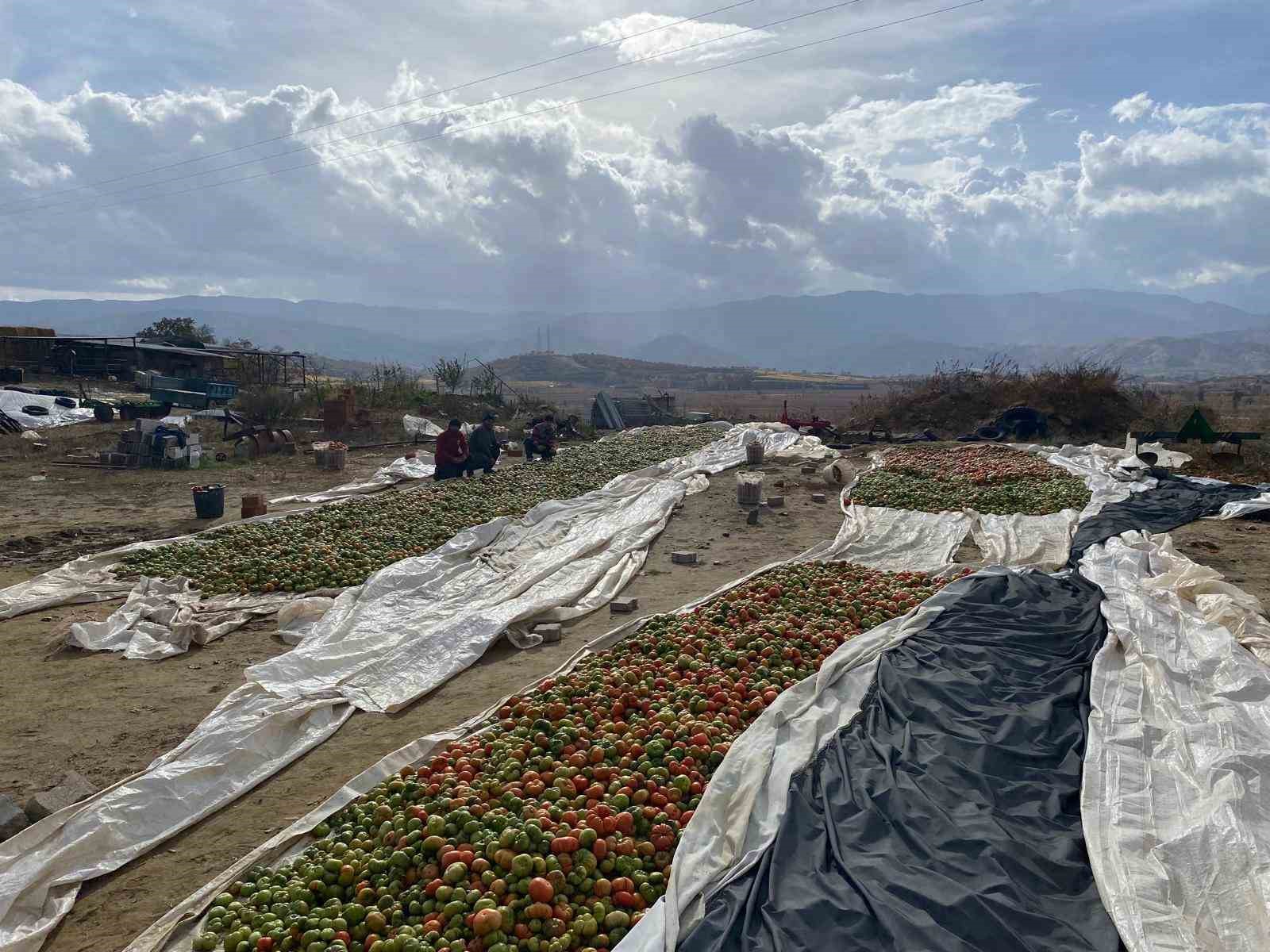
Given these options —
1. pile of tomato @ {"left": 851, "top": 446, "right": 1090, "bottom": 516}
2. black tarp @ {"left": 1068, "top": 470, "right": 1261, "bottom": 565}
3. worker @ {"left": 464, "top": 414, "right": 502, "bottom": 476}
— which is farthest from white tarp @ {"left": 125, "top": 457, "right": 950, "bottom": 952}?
worker @ {"left": 464, "top": 414, "right": 502, "bottom": 476}

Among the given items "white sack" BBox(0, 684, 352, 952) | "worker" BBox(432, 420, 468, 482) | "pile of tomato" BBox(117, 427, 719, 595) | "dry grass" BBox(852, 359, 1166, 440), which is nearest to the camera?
"white sack" BBox(0, 684, 352, 952)

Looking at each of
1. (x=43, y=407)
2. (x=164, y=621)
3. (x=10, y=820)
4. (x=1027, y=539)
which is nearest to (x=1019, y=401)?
(x=1027, y=539)

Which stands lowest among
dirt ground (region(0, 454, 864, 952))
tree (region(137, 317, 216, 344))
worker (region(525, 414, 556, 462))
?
dirt ground (region(0, 454, 864, 952))

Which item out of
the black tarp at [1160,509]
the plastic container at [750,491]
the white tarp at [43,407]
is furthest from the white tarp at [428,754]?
the white tarp at [43,407]

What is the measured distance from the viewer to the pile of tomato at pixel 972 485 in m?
10.7

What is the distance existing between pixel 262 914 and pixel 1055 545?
802 centimetres

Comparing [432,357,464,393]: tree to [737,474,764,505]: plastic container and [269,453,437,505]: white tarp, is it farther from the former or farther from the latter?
[737,474,764,505]: plastic container

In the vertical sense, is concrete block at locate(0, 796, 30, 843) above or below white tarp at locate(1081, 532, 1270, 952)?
below

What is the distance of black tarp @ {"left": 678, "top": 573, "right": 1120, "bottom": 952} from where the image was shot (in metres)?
2.77

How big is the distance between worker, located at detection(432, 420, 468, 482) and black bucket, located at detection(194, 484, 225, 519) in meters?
3.20

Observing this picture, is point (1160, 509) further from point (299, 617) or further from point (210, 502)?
point (210, 502)

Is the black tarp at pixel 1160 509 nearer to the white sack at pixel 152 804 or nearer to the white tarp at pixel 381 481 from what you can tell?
the white sack at pixel 152 804

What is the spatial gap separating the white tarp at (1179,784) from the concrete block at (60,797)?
4264 mm

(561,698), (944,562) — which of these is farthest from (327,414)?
(561,698)
